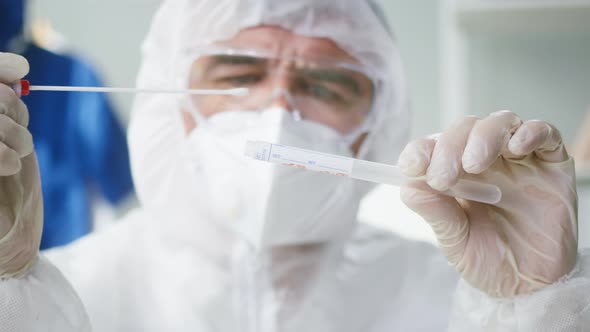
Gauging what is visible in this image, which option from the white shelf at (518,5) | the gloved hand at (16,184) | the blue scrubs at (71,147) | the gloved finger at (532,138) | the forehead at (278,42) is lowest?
the blue scrubs at (71,147)

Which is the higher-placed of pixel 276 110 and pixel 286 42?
pixel 286 42

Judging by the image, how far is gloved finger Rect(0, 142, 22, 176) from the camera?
78cm

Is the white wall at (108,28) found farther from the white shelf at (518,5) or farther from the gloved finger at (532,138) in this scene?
the gloved finger at (532,138)

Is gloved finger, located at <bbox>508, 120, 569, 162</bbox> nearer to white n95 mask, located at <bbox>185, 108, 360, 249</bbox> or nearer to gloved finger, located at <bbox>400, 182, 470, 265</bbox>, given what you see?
gloved finger, located at <bbox>400, 182, 470, 265</bbox>

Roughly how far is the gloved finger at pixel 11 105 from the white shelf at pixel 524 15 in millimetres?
1563

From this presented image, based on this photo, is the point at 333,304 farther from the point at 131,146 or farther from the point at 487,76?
the point at 487,76

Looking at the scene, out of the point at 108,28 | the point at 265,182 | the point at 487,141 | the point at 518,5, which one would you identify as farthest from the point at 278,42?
the point at 108,28

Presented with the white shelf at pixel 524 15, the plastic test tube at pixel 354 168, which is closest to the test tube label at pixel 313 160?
the plastic test tube at pixel 354 168

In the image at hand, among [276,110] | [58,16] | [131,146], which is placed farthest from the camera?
[58,16]

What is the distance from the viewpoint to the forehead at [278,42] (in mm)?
1293

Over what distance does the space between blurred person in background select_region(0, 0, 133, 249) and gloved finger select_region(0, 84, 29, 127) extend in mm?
1235

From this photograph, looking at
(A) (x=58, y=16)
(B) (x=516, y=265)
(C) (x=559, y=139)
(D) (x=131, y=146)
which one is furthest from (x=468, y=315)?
(A) (x=58, y=16)

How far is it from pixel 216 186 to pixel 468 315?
556 mm

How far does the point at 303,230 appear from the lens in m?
1.28
